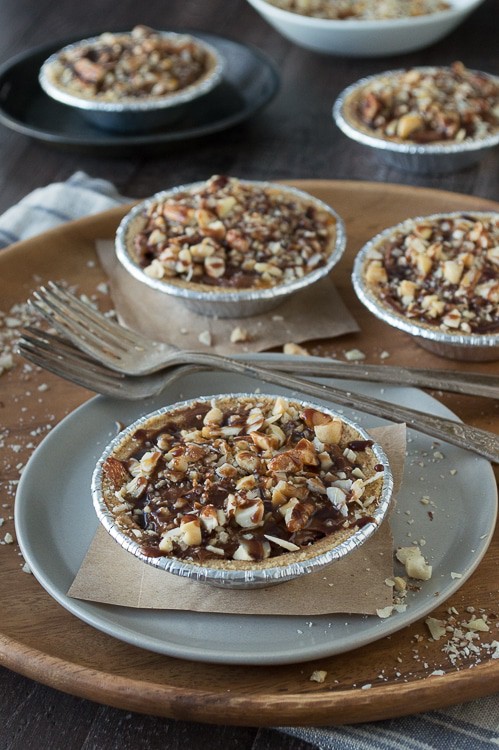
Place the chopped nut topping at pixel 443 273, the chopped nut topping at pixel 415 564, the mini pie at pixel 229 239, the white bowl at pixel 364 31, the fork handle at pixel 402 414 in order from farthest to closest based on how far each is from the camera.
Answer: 1. the white bowl at pixel 364 31
2. the mini pie at pixel 229 239
3. the chopped nut topping at pixel 443 273
4. the fork handle at pixel 402 414
5. the chopped nut topping at pixel 415 564

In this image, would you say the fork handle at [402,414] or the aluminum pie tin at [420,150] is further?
the aluminum pie tin at [420,150]

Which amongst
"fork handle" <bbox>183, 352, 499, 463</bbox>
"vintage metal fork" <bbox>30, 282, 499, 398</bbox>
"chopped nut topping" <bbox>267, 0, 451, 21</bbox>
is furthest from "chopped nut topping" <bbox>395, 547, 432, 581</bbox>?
"chopped nut topping" <bbox>267, 0, 451, 21</bbox>

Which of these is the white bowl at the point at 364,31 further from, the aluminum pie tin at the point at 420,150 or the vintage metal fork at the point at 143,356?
the vintage metal fork at the point at 143,356

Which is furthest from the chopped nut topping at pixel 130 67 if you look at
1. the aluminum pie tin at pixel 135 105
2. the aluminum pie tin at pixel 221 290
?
the aluminum pie tin at pixel 221 290

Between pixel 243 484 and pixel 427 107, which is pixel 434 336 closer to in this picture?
pixel 243 484

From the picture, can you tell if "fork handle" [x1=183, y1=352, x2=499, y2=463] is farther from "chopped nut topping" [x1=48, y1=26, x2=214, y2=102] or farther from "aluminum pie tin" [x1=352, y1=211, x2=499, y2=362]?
"chopped nut topping" [x1=48, y1=26, x2=214, y2=102]
